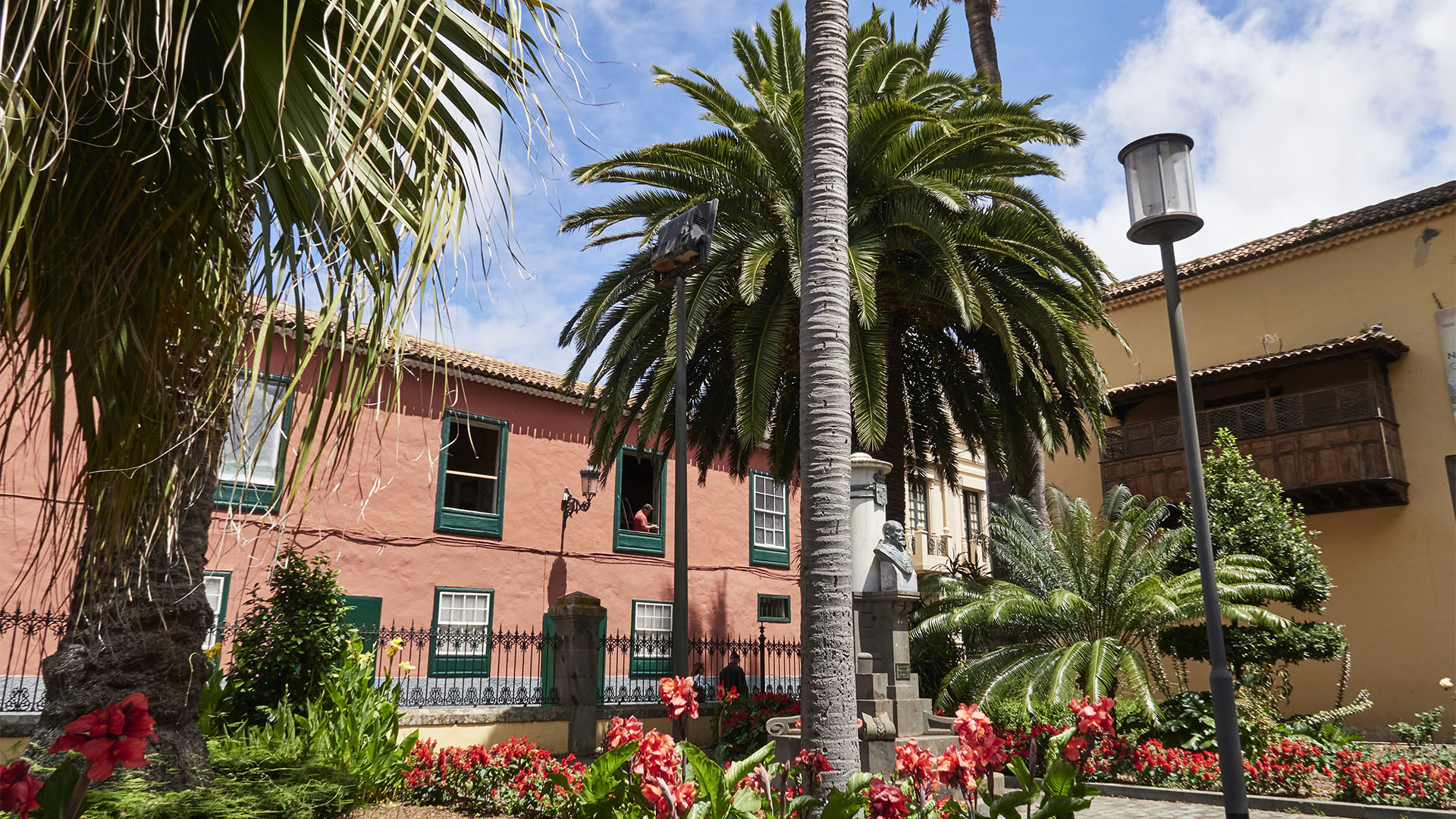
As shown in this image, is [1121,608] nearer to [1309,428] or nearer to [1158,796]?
[1158,796]

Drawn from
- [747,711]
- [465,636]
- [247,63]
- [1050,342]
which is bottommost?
[747,711]

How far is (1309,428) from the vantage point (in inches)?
704

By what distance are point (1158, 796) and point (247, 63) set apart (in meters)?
11.8

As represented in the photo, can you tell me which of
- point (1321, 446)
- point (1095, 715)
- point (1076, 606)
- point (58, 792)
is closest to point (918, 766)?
point (1095, 715)

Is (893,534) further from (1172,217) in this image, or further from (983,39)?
(983,39)

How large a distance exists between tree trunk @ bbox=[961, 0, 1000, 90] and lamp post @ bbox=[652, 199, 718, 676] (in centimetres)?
1621

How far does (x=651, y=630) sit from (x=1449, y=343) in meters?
17.0

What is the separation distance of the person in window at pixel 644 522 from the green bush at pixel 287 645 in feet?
35.2

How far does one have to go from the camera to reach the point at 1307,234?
66.0ft

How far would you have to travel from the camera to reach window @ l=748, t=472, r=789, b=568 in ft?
72.6

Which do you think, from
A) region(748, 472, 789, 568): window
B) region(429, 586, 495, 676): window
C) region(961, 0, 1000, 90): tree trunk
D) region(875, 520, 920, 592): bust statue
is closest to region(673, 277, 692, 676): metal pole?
region(875, 520, 920, 592): bust statue

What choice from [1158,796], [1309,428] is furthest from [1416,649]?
[1158,796]

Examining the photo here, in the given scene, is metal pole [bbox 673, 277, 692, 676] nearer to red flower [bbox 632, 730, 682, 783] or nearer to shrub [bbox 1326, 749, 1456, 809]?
red flower [bbox 632, 730, 682, 783]

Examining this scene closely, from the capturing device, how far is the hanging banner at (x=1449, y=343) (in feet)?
58.3
